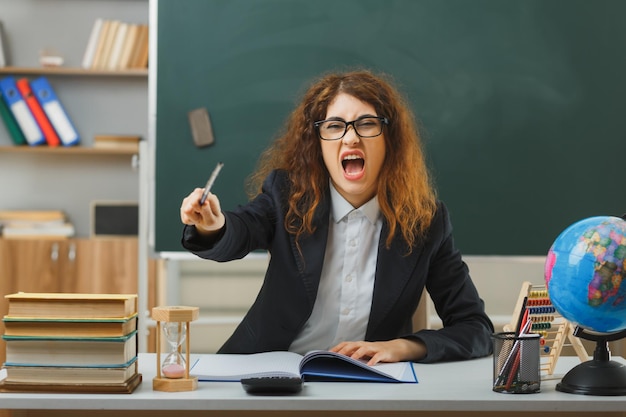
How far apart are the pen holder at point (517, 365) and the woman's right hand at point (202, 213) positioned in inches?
23.1

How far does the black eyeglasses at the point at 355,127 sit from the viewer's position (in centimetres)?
201

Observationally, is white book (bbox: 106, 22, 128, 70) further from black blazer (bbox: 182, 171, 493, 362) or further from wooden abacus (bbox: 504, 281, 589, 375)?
wooden abacus (bbox: 504, 281, 589, 375)

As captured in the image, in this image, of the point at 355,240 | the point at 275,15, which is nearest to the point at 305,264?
the point at 355,240

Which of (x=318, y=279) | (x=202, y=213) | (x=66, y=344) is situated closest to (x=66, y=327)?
(x=66, y=344)

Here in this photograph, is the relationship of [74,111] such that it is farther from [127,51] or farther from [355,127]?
[355,127]

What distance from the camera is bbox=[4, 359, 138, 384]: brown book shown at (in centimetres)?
134

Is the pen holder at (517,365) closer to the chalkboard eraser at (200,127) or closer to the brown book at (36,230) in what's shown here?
the chalkboard eraser at (200,127)

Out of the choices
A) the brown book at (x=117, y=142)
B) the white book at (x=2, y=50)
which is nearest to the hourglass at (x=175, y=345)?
the brown book at (x=117, y=142)

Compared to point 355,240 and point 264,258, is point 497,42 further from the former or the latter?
point 355,240

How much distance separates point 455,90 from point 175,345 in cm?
242

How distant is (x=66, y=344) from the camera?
134 cm

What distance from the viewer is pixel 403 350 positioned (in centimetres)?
169

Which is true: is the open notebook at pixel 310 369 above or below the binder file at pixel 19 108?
below

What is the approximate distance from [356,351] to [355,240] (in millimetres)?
428
